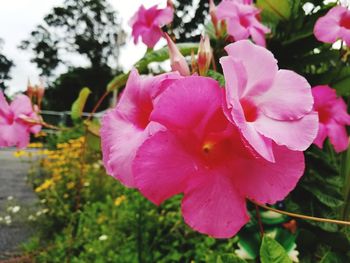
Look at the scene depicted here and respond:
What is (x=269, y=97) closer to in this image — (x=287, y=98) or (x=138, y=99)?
(x=287, y=98)

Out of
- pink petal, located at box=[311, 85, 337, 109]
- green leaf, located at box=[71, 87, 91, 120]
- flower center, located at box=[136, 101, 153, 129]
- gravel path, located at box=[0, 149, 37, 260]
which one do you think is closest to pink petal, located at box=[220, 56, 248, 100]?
flower center, located at box=[136, 101, 153, 129]

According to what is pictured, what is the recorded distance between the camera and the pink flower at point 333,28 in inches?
28.5

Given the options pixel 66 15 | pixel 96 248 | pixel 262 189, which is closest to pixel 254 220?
pixel 262 189

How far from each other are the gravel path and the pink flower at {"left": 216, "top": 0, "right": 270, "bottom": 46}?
162 cm

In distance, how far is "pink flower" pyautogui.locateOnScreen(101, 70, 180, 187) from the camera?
1.20 ft

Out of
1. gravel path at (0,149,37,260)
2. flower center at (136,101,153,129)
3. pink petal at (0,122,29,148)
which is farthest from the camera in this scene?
gravel path at (0,149,37,260)

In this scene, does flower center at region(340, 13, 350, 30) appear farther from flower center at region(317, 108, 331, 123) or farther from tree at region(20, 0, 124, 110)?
tree at region(20, 0, 124, 110)

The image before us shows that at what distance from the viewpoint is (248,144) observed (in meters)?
0.32

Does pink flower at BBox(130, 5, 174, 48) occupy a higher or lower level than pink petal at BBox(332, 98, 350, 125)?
higher

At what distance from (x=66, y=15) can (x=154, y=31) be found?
2208 centimetres

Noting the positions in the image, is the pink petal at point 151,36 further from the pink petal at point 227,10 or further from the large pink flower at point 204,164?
the large pink flower at point 204,164

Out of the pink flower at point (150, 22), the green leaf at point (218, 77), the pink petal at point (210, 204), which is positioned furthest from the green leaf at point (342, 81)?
the pink petal at point (210, 204)

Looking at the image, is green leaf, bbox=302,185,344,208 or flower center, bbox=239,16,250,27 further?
green leaf, bbox=302,185,344,208

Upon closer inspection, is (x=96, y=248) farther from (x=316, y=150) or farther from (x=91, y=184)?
(x=91, y=184)
